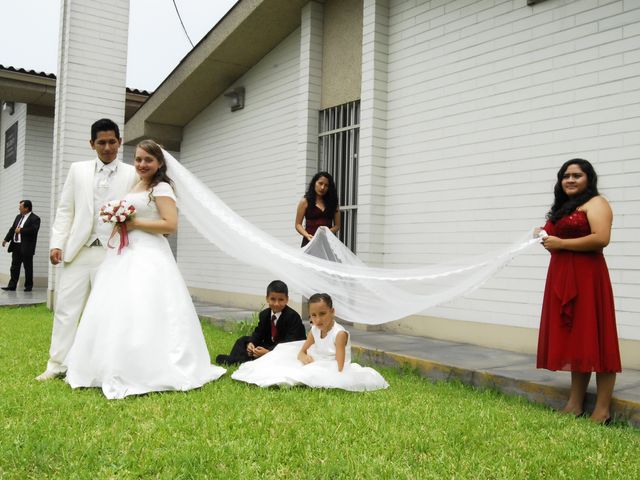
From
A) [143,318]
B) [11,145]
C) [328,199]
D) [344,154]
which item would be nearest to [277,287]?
[143,318]

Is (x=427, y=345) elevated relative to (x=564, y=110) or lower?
lower

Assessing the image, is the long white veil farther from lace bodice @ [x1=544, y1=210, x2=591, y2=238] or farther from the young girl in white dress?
lace bodice @ [x1=544, y1=210, x2=591, y2=238]

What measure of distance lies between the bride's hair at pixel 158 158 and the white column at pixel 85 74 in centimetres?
543

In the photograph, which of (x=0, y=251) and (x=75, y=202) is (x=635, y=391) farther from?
(x=0, y=251)

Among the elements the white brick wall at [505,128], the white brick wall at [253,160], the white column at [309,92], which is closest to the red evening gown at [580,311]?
the white brick wall at [505,128]

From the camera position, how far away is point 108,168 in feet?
17.7

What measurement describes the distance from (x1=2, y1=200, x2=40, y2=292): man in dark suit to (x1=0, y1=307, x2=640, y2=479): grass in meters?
9.20

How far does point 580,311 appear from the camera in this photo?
14.5 ft

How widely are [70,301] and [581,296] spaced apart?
Result: 385 centimetres

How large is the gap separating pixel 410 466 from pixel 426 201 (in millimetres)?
4902

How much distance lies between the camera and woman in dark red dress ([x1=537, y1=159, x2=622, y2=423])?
436 centimetres

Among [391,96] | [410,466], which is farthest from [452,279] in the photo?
[391,96]

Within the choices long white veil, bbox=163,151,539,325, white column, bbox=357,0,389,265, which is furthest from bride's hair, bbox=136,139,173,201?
white column, bbox=357,0,389,265

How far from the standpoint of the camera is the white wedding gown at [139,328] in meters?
4.75
